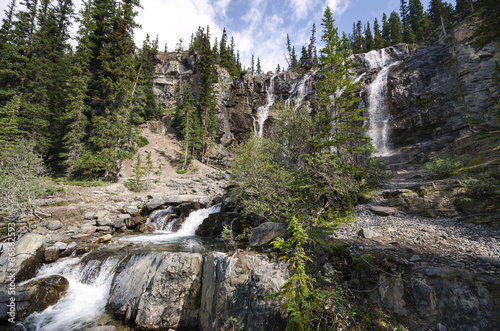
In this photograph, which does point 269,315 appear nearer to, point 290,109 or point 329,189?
point 329,189

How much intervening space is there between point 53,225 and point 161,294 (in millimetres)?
11285

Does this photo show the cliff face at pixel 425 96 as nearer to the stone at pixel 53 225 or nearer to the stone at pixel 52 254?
the stone at pixel 53 225

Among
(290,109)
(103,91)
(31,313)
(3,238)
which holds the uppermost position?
(103,91)

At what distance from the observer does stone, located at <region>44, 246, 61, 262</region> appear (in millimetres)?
8516

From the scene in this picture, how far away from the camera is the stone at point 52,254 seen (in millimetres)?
8516

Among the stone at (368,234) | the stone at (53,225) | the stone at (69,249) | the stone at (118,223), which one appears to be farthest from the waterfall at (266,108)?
the stone at (368,234)

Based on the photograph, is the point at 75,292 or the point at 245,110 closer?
the point at 75,292

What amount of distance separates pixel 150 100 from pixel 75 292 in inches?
1674

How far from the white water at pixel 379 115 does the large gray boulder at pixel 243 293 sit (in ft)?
84.3

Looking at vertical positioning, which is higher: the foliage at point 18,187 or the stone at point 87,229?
the foliage at point 18,187

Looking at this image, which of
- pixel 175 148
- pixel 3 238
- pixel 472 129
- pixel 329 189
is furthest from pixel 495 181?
pixel 175 148

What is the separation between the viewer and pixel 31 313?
618cm

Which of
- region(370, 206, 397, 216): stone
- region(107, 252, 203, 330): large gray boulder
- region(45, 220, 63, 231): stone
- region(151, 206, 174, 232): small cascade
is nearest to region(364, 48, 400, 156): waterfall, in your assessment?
region(370, 206, 397, 216): stone

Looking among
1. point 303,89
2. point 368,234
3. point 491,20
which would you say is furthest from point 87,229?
point 303,89
